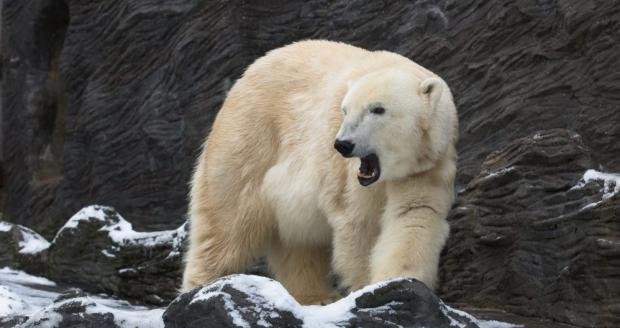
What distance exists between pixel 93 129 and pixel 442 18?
3.71 m

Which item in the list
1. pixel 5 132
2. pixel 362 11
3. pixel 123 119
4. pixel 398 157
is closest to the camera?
pixel 398 157

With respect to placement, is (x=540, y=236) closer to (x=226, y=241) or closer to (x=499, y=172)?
(x=499, y=172)

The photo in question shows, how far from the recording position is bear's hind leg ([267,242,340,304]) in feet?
20.4

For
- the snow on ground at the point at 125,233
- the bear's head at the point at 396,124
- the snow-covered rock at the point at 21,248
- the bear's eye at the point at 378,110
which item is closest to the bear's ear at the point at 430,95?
the bear's head at the point at 396,124

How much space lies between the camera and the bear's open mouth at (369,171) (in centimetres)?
512

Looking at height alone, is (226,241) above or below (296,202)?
below

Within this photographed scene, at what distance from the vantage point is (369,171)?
5.17m

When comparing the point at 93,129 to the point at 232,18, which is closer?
the point at 232,18

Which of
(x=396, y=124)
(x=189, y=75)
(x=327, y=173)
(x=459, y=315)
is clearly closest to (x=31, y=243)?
(x=189, y=75)

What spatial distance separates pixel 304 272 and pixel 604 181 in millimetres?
1851

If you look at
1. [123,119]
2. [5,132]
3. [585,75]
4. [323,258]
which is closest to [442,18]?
[585,75]

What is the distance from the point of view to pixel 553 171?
5.61 m

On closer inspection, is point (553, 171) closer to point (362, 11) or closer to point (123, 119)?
point (362, 11)

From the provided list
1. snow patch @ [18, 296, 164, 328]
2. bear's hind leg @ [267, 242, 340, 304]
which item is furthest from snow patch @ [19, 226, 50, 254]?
snow patch @ [18, 296, 164, 328]
